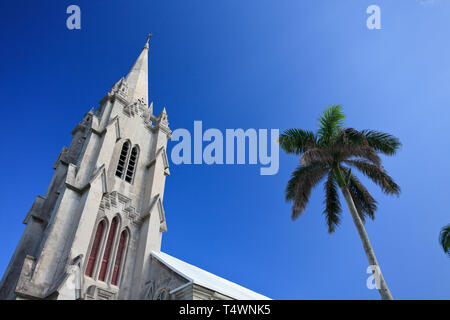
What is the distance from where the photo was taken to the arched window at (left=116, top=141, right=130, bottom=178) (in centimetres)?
2283

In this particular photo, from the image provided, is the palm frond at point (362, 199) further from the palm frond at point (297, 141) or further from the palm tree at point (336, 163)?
the palm frond at point (297, 141)

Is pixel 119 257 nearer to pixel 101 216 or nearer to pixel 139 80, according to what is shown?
pixel 101 216

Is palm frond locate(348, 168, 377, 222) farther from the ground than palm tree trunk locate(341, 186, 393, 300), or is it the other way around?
palm frond locate(348, 168, 377, 222)

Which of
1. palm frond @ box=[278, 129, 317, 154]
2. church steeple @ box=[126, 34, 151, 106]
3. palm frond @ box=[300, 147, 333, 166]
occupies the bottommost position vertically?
palm frond @ box=[300, 147, 333, 166]

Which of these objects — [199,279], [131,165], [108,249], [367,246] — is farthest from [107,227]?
[367,246]

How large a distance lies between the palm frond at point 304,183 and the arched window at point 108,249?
1091 centimetres

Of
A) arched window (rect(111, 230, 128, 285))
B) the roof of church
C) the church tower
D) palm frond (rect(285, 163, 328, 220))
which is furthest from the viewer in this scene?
arched window (rect(111, 230, 128, 285))

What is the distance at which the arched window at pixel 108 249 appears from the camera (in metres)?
18.4

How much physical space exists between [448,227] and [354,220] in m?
7.56

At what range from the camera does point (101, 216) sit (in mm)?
19625

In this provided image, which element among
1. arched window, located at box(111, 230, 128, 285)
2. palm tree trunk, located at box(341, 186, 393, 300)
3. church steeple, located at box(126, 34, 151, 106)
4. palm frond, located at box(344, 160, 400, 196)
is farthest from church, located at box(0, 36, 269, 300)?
palm frond, located at box(344, 160, 400, 196)

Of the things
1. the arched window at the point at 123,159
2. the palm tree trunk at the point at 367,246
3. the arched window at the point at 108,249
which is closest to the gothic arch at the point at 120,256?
the arched window at the point at 108,249

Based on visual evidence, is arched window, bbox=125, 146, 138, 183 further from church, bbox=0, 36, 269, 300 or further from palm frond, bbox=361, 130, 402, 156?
palm frond, bbox=361, 130, 402, 156
